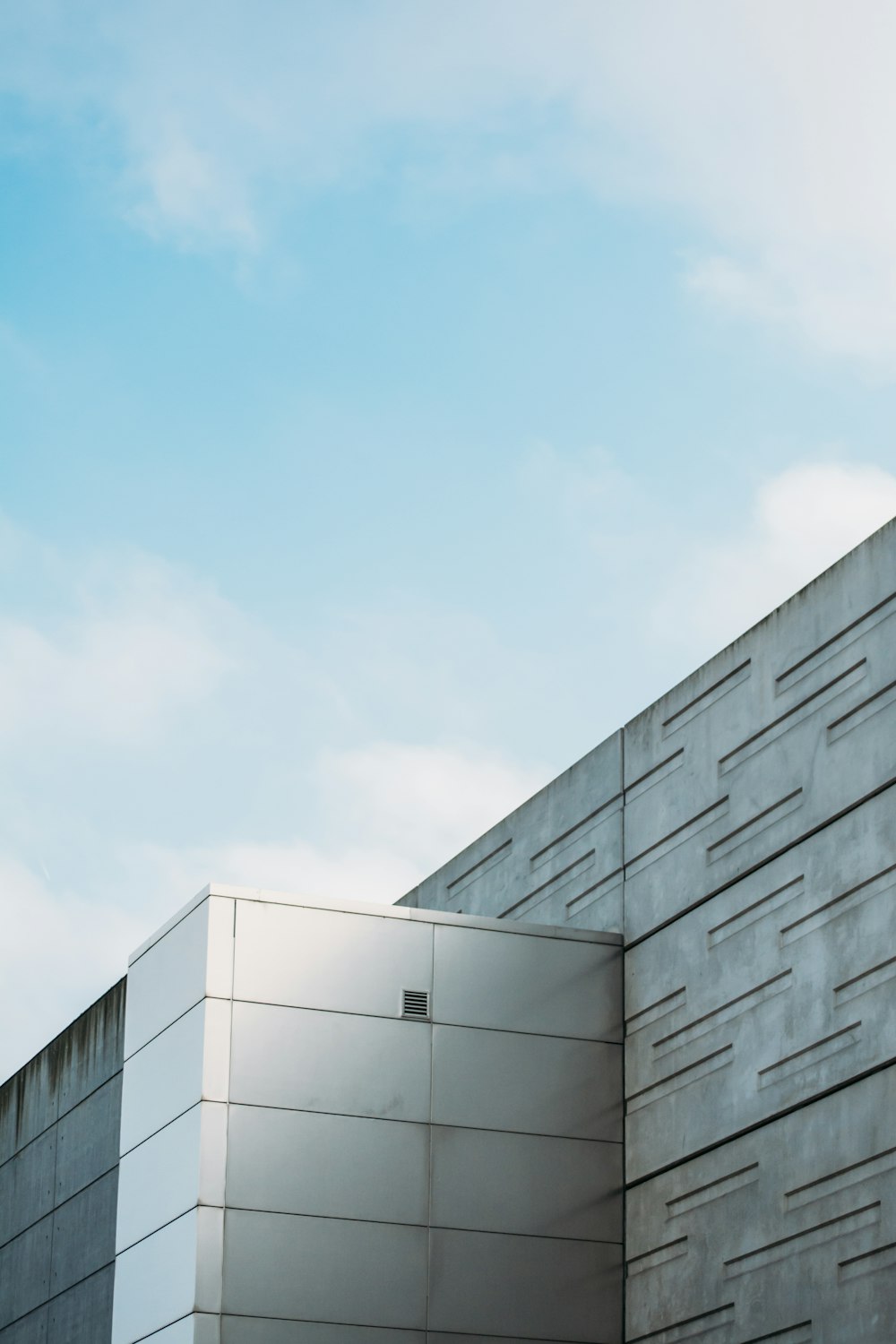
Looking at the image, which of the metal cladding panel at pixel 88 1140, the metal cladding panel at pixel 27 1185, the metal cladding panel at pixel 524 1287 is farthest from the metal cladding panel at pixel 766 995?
the metal cladding panel at pixel 27 1185

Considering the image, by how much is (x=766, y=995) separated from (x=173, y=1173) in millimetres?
5158

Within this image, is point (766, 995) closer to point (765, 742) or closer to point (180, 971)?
point (765, 742)

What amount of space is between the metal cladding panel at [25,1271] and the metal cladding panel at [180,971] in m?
7.92

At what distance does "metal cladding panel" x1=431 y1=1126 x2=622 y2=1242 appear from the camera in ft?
54.3

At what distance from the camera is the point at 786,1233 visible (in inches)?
570

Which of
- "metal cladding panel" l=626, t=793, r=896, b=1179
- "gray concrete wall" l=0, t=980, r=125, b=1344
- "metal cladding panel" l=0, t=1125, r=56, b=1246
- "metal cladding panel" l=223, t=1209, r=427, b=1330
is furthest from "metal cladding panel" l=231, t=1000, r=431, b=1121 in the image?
"metal cladding panel" l=0, t=1125, r=56, b=1246

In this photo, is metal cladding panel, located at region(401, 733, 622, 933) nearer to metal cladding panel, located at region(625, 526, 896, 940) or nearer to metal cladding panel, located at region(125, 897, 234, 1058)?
metal cladding panel, located at region(625, 526, 896, 940)

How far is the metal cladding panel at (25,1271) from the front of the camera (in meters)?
24.7

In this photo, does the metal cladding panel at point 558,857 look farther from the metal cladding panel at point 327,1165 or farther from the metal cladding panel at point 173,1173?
the metal cladding panel at point 173,1173

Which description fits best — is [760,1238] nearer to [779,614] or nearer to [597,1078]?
[597,1078]

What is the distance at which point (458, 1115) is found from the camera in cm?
1683

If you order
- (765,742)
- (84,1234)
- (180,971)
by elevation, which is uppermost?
(765,742)

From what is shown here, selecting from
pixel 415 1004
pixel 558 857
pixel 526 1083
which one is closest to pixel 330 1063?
pixel 415 1004

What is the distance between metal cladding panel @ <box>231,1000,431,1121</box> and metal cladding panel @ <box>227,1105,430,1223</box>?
0.13 metres
